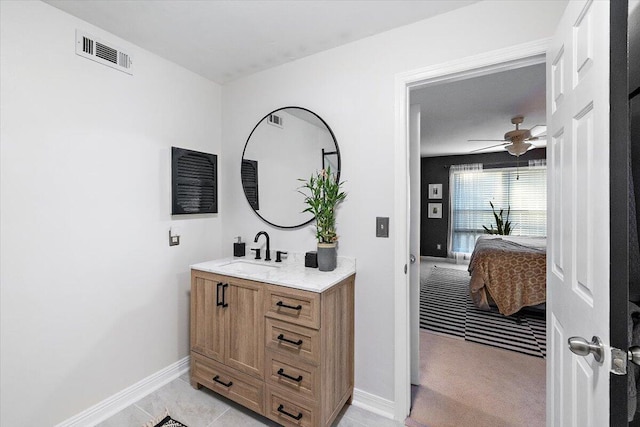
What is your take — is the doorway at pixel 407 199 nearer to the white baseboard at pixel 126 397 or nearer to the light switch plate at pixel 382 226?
the light switch plate at pixel 382 226

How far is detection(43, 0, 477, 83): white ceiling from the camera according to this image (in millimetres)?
1589

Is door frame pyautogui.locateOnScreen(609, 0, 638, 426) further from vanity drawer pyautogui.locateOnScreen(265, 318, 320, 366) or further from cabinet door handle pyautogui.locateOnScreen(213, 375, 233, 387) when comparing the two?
cabinet door handle pyautogui.locateOnScreen(213, 375, 233, 387)

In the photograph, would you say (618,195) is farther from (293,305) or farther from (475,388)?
(475,388)

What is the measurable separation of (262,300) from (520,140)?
4.08 m

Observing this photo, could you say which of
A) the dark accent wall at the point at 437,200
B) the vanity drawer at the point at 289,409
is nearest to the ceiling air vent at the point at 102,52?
the vanity drawer at the point at 289,409

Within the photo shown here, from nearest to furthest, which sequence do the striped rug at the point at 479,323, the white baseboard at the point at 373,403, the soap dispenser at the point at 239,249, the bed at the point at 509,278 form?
1. the white baseboard at the point at 373,403
2. the soap dispenser at the point at 239,249
3. the striped rug at the point at 479,323
4. the bed at the point at 509,278

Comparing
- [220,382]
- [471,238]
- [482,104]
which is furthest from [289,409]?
[471,238]

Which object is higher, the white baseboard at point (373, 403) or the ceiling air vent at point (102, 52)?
the ceiling air vent at point (102, 52)

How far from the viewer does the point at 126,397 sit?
6.33 feet

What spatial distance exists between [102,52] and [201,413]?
2310mm

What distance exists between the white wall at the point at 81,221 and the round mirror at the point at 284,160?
1.83 ft

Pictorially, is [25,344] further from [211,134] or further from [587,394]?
[587,394]

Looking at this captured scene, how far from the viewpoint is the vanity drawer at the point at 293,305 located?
1.55 m

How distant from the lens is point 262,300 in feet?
5.68
